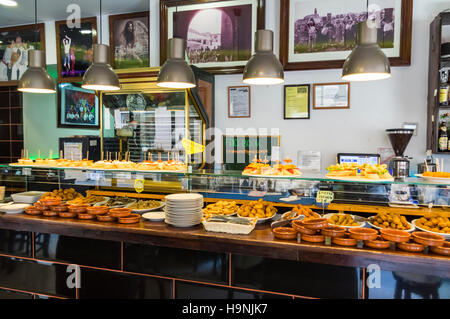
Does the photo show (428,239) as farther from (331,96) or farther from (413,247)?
(331,96)

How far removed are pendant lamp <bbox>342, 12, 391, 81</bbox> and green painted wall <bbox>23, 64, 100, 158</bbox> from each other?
6.07 meters

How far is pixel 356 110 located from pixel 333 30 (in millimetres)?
1078

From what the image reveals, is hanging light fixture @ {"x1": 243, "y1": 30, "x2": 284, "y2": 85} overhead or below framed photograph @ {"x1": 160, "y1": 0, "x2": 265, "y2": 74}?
below

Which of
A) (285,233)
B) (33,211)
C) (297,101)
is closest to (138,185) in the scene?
(33,211)

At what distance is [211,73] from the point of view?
15.8 ft

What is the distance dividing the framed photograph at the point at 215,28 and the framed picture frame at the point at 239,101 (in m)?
0.26

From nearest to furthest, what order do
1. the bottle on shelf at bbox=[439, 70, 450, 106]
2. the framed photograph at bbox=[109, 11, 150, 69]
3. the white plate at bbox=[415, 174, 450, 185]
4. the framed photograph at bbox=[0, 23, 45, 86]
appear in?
the white plate at bbox=[415, 174, 450, 185], the bottle on shelf at bbox=[439, 70, 450, 106], the framed photograph at bbox=[109, 11, 150, 69], the framed photograph at bbox=[0, 23, 45, 86]

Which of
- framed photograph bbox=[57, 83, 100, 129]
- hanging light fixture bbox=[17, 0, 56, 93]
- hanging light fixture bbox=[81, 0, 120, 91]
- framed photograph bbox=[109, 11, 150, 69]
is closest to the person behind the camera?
hanging light fixture bbox=[81, 0, 120, 91]

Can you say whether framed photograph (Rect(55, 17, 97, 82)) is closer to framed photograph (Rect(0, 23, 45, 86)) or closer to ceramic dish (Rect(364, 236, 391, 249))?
framed photograph (Rect(0, 23, 45, 86))

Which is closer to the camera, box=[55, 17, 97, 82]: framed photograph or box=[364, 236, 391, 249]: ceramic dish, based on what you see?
box=[364, 236, 391, 249]: ceramic dish

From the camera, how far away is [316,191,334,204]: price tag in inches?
90.4

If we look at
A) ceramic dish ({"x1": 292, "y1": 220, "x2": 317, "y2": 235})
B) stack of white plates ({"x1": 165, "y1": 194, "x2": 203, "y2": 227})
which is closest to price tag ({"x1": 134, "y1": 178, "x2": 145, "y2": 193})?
stack of white plates ({"x1": 165, "y1": 194, "x2": 203, "y2": 227})

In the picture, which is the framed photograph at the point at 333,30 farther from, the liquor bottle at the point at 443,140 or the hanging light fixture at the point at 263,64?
the hanging light fixture at the point at 263,64
